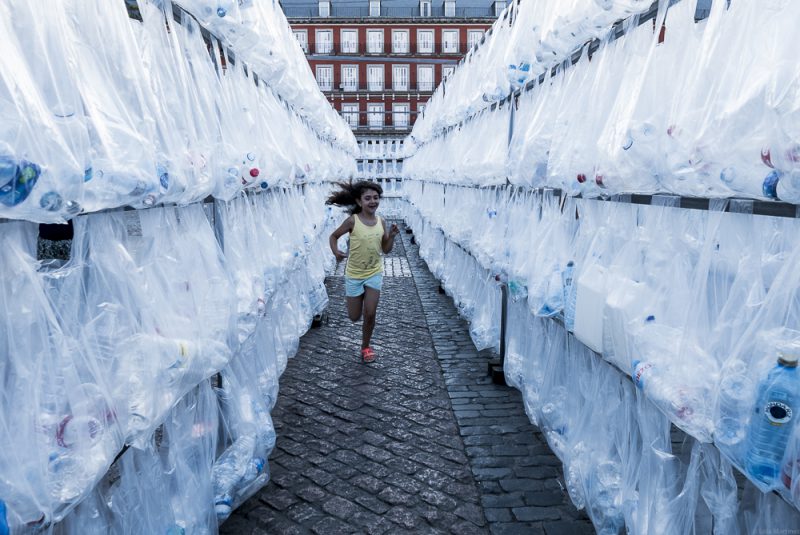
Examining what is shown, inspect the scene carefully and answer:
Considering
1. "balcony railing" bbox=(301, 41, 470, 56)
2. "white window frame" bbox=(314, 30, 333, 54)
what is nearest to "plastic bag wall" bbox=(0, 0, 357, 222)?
"balcony railing" bbox=(301, 41, 470, 56)

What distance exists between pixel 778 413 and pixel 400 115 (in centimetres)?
3663

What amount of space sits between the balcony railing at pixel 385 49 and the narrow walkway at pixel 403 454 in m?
34.6

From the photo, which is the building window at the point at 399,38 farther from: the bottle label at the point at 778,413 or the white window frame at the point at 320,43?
the bottle label at the point at 778,413

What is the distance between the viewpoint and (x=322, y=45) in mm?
38031

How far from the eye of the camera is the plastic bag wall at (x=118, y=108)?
1.40 m

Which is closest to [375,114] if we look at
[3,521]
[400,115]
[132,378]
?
[400,115]

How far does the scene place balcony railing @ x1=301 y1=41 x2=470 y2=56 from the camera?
37.8 metres

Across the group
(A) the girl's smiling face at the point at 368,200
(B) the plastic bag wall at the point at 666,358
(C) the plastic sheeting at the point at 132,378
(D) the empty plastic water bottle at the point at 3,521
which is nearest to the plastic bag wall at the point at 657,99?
(B) the plastic bag wall at the point at 666,358

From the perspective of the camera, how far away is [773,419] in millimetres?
1511

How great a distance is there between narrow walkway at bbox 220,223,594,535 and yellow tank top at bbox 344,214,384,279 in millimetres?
850

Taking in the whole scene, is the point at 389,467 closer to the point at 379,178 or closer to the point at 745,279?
the point at 745,279

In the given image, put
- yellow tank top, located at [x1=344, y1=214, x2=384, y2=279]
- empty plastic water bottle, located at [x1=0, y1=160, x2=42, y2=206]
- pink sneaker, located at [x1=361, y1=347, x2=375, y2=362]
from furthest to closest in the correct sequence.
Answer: pink sneaker, located at [x1=361, y1=347, x2=375, y2=362]
yellow tank top, located at [x1=344, y1=214, x2=384, y2=279]
empty plastic water bottle, located at [x1=0, y1=160, x2=42, y2=206]

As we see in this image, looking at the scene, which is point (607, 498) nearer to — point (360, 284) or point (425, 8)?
point (360, 284)

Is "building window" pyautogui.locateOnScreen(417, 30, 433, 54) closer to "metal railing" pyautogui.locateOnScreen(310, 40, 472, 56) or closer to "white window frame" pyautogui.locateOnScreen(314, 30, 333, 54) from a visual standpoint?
"metal railing" pyautogui.locateOnScreen(310, 40, 472, 56)
